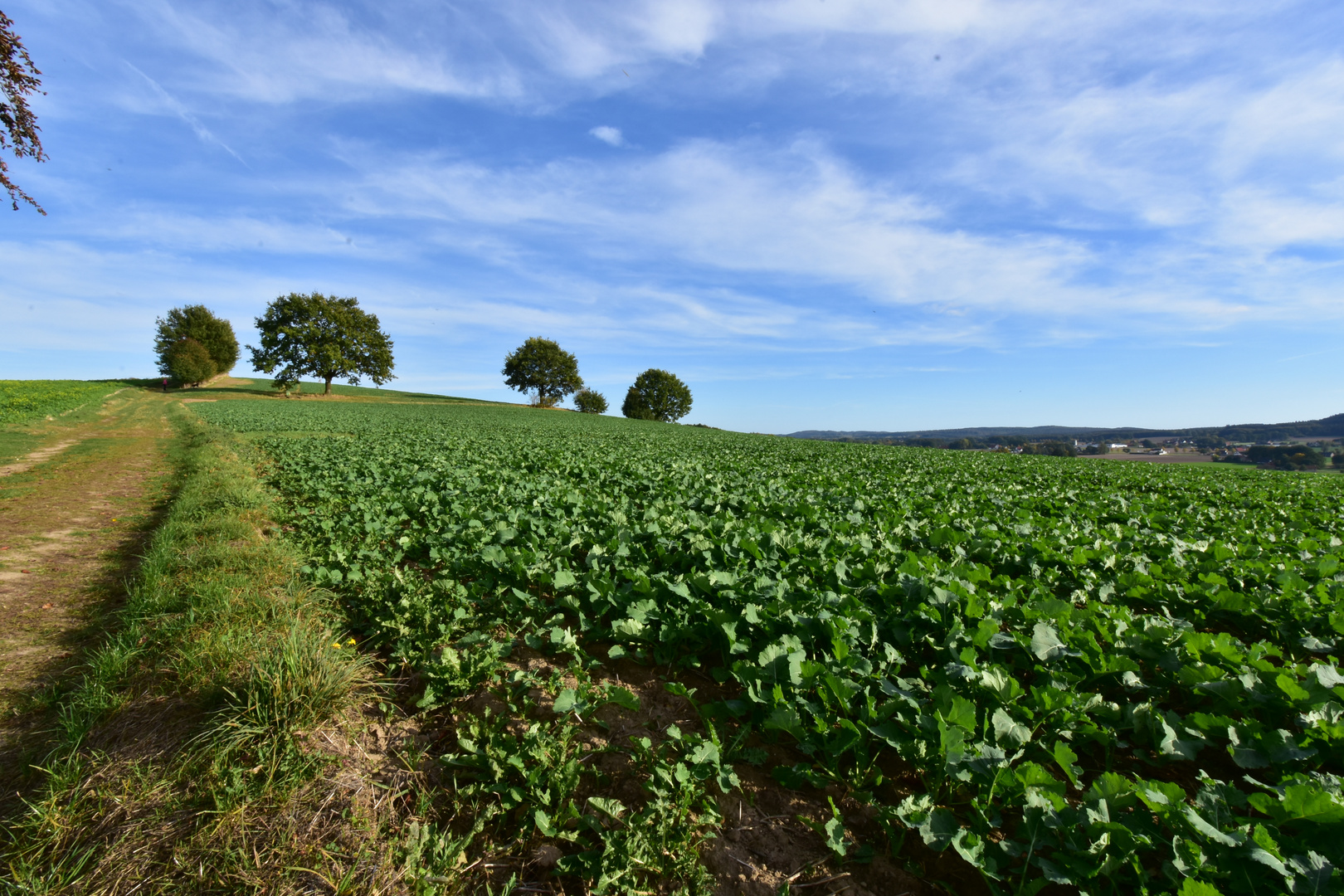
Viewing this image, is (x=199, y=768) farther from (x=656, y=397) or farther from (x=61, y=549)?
(x=656, y=397)

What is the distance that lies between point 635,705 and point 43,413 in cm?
4185

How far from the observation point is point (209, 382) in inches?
3194

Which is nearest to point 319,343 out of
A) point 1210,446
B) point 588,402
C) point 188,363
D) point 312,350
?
point 312,350

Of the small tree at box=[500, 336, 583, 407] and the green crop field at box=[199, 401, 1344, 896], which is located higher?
the small tree at box=[500, 336, 583, 407]

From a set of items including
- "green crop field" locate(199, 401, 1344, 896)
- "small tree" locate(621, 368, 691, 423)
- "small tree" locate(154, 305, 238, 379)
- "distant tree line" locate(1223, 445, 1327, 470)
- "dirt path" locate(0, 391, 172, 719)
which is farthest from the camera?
"small tree" locate(621, 368, 691, 423)

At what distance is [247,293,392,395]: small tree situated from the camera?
63844 millimetres

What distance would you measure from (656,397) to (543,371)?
23.9m

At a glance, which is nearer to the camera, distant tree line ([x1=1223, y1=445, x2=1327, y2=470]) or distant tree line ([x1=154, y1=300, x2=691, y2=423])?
distant tree line ([x1=1223, y1=445, x2=1327, y2=470])

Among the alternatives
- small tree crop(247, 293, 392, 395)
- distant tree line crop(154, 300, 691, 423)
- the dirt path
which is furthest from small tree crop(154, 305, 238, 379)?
the dirt path

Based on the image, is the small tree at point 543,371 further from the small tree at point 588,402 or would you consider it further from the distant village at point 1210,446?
the distant village at point 1210,446

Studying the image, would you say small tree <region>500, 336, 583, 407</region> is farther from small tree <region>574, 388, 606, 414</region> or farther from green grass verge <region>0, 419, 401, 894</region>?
green grass verge <region>0, 419, 401, 894</region>

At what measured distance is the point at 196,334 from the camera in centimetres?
7850

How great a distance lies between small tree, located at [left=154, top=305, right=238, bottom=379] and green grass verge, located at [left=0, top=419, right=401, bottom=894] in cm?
9680

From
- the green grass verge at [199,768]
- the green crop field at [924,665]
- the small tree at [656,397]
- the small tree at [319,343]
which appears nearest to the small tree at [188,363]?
the small tree at [319,343]
